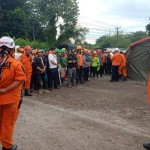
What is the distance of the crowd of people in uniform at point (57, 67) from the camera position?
35.2 ft

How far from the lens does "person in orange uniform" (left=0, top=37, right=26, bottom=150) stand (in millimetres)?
4379

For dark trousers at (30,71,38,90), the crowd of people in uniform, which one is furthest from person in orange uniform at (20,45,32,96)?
dark trousers at (30,71,38,90)

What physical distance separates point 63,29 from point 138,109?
3622 centimetres

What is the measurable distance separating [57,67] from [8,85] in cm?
791

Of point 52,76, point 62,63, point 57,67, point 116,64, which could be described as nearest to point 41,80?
point 52,76

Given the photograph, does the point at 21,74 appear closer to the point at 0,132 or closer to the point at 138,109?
the point at 0,132

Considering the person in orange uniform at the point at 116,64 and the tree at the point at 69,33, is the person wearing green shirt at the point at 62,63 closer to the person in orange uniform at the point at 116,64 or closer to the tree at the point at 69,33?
the person in orange uniform at the point at 116,64

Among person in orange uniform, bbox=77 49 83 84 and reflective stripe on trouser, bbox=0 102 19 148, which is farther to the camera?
person in orange uniform, bbox=77 49 83 84

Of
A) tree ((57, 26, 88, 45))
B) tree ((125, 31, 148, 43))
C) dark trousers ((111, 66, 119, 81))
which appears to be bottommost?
dark trousers ((111, 66, 119, 81))

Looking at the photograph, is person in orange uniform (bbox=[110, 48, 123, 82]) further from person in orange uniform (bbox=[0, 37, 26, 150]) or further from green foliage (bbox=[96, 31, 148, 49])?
green foliage (bbox=[96, 31, 148, 49])

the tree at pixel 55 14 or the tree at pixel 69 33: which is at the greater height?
the tree at pixel 55 14

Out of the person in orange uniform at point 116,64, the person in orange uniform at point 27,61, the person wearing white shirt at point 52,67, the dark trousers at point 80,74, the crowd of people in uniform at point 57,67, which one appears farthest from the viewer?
the person in orange uniform at point 116,64

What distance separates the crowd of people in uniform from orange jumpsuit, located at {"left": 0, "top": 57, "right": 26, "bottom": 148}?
5.47 m

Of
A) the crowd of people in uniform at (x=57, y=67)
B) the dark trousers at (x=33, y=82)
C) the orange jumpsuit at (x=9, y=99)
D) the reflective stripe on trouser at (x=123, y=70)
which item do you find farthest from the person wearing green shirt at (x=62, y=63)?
the orange jumpsuit at (x=9, y=99)
